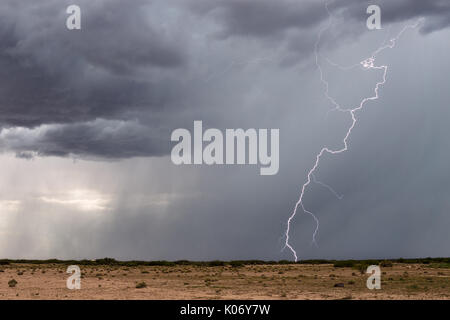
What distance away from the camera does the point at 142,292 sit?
123 feet

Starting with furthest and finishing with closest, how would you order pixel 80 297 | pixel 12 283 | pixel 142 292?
pixel 12 283, pixel 142 292, pixel 80 297

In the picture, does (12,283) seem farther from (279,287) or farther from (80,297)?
(279,287)

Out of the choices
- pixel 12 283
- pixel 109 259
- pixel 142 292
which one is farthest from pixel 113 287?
pixel 109 259
